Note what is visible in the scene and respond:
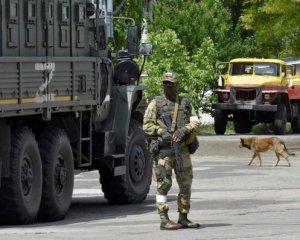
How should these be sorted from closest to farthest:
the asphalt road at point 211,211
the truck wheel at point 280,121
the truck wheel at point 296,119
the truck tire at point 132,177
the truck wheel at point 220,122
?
the asphalt road at point 211,211 → the truck tire at point 132,177 → the truck wheel at point 280,121 → the truck wheel at point 220,122 → the truck wheel at point 296,119

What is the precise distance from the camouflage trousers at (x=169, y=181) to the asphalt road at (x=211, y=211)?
13.5 inches

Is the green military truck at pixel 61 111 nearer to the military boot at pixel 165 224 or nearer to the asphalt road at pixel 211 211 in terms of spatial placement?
the asphalt road at pixel 211 211

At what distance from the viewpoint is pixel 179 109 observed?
1606cm

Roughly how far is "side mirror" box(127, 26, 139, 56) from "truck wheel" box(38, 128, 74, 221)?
7.91 feet

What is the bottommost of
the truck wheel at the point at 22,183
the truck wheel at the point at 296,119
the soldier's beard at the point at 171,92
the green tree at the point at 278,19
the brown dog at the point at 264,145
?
the truck wheel at the point at 296,119

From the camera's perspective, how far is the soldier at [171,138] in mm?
15906

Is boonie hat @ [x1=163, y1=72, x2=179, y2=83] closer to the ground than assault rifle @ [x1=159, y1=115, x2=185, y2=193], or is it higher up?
higher up

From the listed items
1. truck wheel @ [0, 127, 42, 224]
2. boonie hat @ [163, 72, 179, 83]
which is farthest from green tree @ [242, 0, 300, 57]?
boonie hat @ [163, 72, 179, 83]

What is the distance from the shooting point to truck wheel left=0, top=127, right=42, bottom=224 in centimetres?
1667

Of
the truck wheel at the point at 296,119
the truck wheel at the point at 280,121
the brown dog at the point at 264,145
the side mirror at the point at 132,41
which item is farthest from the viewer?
the truck wheel at the point at 296,119

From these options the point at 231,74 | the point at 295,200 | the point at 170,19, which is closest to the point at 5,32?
the point at 295,200

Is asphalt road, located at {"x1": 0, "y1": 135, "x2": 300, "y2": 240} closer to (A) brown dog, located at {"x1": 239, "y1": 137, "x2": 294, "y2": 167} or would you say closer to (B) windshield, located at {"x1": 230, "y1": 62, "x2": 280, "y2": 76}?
(A) brown dog, located at {"x1": 239, "y1": 137, "x2": 294, "y2": 167}

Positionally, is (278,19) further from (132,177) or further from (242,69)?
(132,177)

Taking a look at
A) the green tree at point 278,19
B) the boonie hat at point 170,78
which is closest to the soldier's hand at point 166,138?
the boonie hat at point 170,78
